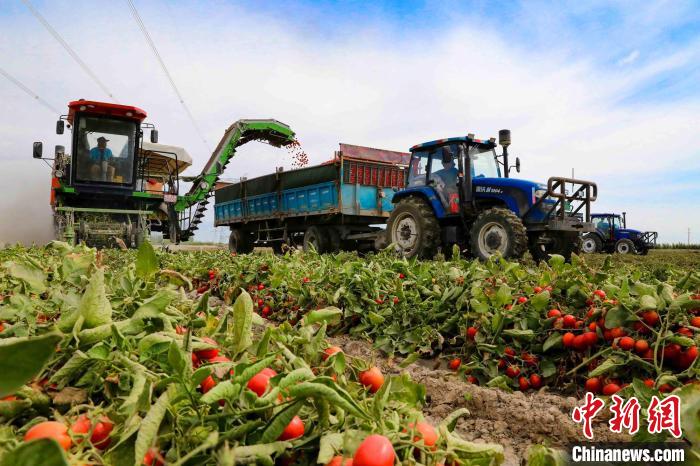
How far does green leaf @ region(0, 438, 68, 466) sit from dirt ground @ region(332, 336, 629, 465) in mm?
1624

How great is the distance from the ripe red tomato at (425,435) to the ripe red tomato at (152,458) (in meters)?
0.47

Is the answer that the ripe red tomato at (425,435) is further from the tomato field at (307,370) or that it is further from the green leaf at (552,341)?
the green leaf at (552,341)

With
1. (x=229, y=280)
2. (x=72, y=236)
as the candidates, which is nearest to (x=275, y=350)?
(x=229, y=280)

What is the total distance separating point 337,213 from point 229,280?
6.12 m

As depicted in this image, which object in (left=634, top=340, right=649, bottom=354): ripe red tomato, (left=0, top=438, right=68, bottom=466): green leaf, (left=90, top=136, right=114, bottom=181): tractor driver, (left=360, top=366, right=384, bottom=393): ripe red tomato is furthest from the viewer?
(left=90, top=136, right=114, bottom=181): tractor driver

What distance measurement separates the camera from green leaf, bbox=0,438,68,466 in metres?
0.67

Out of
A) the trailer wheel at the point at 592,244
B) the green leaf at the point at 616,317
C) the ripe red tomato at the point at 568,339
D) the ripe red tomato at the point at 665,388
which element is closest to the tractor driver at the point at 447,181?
the ripe red tomato at the point at 568,339

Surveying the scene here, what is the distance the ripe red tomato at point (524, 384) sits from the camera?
10.6 ft

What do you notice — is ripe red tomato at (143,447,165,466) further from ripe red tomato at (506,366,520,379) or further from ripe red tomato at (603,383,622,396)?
ripe red tomato at (506,366,520,379)

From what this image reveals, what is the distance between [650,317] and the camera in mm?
2875

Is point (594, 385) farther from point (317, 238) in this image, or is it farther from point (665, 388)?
point (317, 238)

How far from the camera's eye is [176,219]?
46.4 feet

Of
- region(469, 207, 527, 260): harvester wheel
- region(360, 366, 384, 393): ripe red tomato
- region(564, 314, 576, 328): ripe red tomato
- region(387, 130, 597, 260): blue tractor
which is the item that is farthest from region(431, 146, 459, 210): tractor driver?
region(360, 366, 384, 393): ripe red tomato

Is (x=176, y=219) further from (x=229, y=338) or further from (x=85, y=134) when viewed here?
(x=229, y=338)
